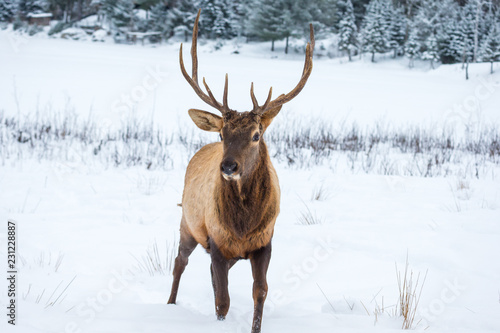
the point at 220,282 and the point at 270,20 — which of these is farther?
the point at 270,20

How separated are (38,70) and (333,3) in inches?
1130

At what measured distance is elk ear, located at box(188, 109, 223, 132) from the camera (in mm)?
2951

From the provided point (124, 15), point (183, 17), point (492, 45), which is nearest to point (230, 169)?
point (492, 45)

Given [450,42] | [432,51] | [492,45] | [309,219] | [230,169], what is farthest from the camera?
[432,51]

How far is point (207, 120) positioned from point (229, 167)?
2.56ft

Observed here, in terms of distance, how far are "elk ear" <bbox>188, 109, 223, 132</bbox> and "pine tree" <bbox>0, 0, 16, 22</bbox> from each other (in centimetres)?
4596

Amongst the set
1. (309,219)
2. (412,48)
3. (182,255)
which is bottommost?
(309,219)

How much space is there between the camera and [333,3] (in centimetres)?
3794

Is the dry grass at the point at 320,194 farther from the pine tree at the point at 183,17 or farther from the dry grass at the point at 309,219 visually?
the pine tree at the point at 183,17

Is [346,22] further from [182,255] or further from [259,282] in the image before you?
[259,282]

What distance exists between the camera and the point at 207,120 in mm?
3010

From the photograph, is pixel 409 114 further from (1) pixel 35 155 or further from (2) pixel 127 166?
(1) pixel 35 155

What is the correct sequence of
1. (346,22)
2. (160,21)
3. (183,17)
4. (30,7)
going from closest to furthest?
(346,22) → (183,17) → (160,21) → (30,7)

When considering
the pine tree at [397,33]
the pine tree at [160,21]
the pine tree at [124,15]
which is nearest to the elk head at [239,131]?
the pine tree at [397,33]
